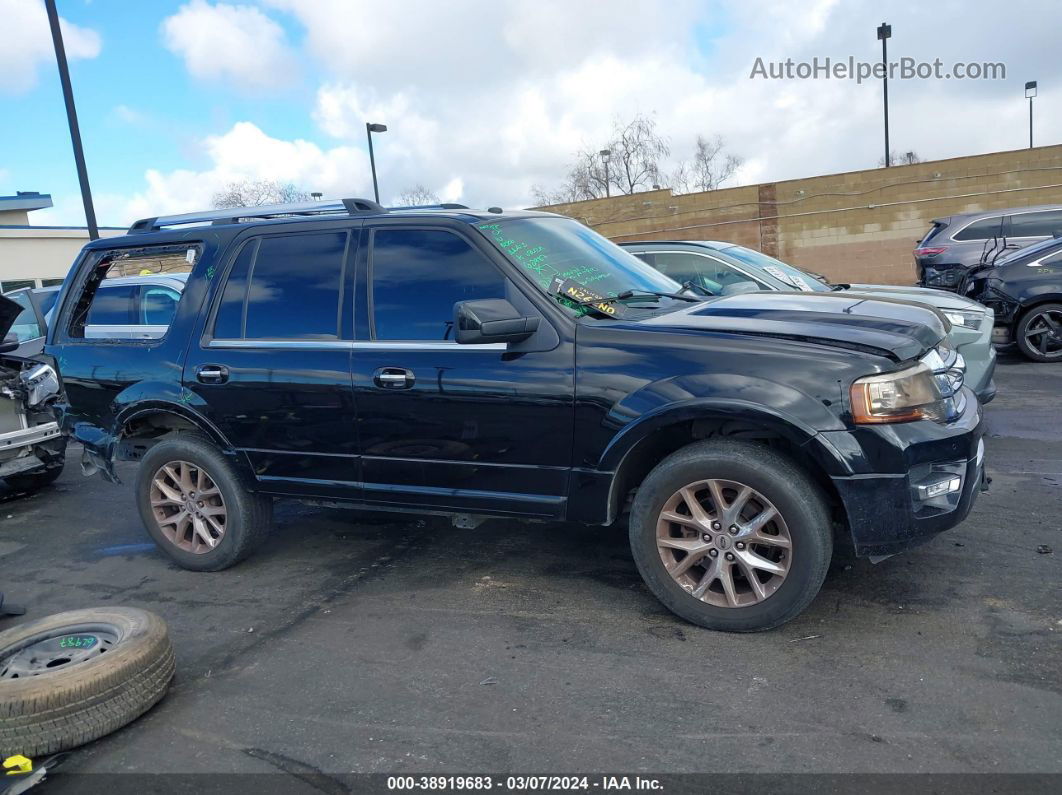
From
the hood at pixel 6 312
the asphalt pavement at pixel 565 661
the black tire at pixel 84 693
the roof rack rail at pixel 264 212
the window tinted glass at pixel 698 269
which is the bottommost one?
the asphalt pavement at pixel 565 661

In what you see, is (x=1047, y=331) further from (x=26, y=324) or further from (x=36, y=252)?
(x=36, y=252)

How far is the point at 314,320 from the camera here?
450 cm

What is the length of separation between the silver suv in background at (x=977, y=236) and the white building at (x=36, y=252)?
2806 centimetres

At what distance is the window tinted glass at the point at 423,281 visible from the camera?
4.14m

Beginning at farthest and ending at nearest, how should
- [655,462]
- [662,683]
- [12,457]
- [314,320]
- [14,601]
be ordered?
[12,457] < [14,601] < [314,320] < [655,462] < [662,683]

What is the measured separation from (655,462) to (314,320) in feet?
6.36

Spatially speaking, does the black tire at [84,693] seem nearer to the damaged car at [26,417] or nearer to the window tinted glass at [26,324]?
the damaged car at [26,417]

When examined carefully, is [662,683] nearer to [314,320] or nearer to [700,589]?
[700,589]

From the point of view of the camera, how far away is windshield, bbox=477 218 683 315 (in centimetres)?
416

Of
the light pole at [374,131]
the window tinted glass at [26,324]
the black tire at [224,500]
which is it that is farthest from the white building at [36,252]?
the black tire at [224,500]

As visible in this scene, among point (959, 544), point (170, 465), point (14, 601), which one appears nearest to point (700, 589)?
point (959, 544)

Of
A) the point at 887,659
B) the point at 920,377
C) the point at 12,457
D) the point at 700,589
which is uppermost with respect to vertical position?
the point at 920,377

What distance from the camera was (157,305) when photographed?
518 centimetres

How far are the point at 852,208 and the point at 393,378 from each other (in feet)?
77.4
